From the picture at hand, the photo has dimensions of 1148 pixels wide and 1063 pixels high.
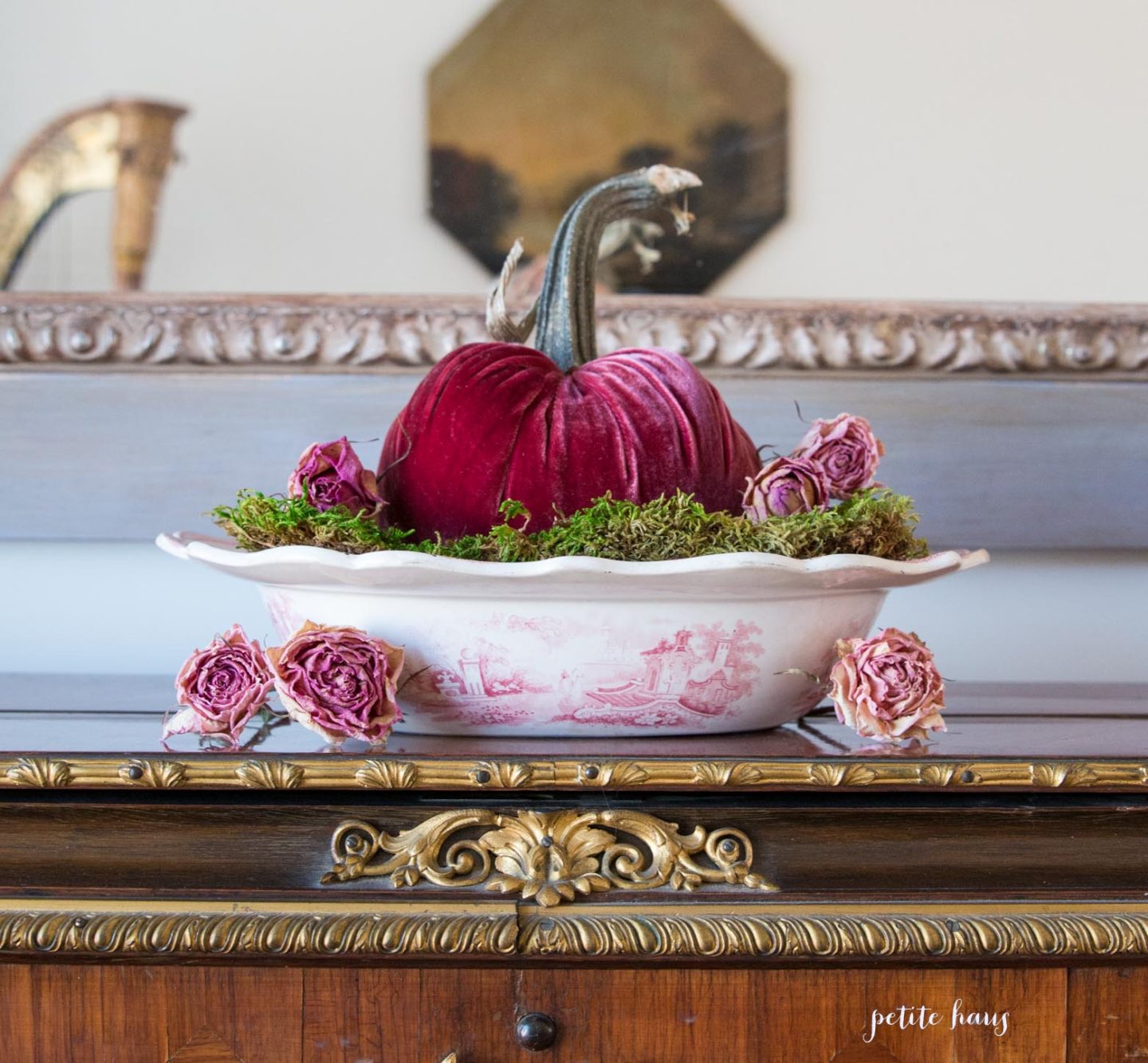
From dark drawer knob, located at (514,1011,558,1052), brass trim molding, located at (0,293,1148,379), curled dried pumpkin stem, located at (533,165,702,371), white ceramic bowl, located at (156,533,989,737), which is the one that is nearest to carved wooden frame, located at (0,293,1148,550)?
brass trim molding, located at (0,293,1148,379)

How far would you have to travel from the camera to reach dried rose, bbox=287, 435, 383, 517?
1.55ft

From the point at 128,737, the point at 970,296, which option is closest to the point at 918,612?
the point at 970,296

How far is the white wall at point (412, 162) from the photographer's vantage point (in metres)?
0.74

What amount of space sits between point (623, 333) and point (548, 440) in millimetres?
275

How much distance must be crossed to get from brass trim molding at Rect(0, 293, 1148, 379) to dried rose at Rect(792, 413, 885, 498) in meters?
0.23

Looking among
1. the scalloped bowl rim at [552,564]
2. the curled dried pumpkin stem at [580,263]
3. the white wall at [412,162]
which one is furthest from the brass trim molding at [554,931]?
the white wall at [412,162]

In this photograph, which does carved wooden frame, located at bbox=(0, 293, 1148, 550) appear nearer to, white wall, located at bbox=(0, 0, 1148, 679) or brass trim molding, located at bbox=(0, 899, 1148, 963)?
white wall, located at bbox=(0, 0, 1148, 679)

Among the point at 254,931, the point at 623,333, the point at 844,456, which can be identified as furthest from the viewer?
the point at 623,333

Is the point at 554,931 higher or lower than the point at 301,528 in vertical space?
lower

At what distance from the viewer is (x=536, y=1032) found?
0.40 m

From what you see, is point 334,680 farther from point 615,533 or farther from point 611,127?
point 611,127

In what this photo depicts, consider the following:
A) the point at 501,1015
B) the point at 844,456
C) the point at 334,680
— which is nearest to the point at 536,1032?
the point at 501,1015

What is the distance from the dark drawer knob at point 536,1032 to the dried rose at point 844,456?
253 millimetres

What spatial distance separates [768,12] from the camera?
744mm
